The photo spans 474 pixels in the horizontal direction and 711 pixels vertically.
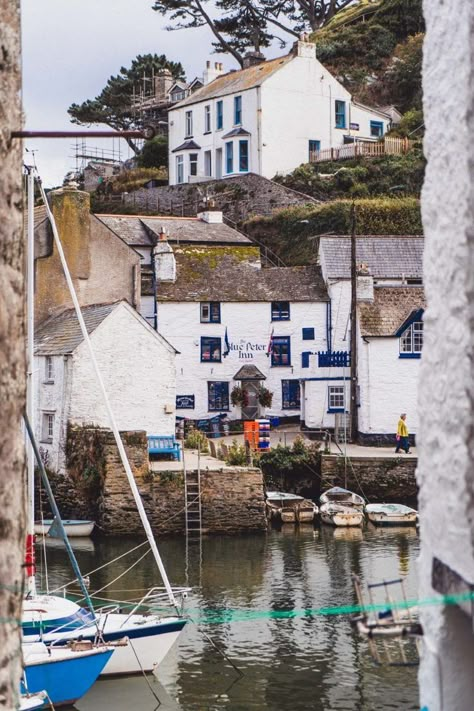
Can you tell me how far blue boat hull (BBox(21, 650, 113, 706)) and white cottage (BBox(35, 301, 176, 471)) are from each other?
1860 centimetres

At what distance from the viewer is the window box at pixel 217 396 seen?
4756 cm

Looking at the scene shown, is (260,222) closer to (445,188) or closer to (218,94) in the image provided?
(218,94)

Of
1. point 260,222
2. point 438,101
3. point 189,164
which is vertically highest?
point 189,164

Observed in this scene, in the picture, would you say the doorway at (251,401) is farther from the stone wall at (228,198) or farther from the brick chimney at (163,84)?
the brick chimney at (163,84)

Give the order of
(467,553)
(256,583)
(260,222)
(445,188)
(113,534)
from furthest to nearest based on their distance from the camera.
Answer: (260,222)
(113,534)
(256,583)
(445,188)
(467,553)

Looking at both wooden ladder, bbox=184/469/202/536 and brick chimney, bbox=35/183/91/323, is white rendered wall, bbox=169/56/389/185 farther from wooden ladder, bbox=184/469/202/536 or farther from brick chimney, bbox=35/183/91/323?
wooden ladder, bbox=184/469/202/536

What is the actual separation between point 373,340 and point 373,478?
7.54 metres

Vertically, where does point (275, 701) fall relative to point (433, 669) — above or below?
below

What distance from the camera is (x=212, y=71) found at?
7712 cm

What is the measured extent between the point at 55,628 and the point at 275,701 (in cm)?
375

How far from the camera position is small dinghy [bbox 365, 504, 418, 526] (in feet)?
114

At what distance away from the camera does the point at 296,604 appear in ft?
80.3

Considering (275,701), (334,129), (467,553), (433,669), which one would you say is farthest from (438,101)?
(334,129)

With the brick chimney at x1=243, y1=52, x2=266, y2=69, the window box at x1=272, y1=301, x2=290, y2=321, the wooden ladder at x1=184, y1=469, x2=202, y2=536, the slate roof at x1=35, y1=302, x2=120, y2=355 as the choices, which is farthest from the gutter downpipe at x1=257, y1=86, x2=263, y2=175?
the wooden ladder at x1=184, y1=469, x2=202, y2=536
